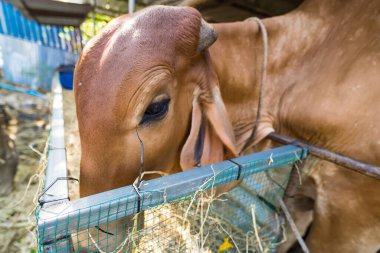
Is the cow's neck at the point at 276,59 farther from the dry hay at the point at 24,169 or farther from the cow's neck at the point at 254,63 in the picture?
the dry hay at the point at 24,169

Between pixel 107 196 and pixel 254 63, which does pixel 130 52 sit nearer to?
pixel 107 196

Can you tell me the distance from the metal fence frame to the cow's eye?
1.01ft

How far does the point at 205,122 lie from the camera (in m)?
1.64

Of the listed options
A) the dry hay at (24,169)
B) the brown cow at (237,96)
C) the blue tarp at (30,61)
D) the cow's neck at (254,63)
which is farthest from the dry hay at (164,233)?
the blue tarp at (30,61)

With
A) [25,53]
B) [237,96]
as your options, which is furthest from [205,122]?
[25,53]

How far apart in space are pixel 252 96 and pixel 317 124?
0.47 meters

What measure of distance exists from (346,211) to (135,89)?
1.50 metres

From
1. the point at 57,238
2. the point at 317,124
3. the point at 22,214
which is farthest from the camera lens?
the point at 22,214

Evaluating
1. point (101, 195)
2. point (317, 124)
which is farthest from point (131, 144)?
point (317, 124)

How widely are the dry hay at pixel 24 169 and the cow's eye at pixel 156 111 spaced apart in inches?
23.8

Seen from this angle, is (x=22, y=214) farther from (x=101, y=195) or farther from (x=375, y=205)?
(x=375, y=205)

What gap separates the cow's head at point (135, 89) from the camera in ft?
3.89

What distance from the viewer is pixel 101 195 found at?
1.01 metres

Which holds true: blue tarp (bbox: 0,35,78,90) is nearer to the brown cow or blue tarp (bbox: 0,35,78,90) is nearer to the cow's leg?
the brown cow
